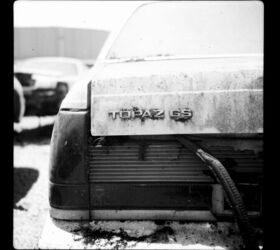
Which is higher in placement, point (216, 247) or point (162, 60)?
point (162, 60)

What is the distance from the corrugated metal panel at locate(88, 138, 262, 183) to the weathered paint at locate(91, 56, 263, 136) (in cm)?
10

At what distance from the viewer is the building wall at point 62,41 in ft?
50.2

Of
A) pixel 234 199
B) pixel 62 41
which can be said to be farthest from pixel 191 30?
pixel 62 41

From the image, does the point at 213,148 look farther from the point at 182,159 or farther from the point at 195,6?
the point at 195,6

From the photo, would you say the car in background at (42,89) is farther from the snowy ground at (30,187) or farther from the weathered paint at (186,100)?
the weathered paint at (186,100)

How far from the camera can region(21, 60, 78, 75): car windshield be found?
7273 mm

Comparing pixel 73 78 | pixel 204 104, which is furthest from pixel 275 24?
pixel 73 78

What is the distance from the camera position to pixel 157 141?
1511 mm

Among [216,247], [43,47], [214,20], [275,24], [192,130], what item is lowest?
[216,247]

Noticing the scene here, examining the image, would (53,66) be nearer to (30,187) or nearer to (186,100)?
(30,187)

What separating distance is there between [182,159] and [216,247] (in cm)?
42

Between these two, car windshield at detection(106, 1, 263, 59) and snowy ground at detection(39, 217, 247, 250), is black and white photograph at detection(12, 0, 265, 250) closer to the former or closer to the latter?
snowy ground at detection(39, 217, 247, 250)

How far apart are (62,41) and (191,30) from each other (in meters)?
14.8

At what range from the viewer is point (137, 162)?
153cm
